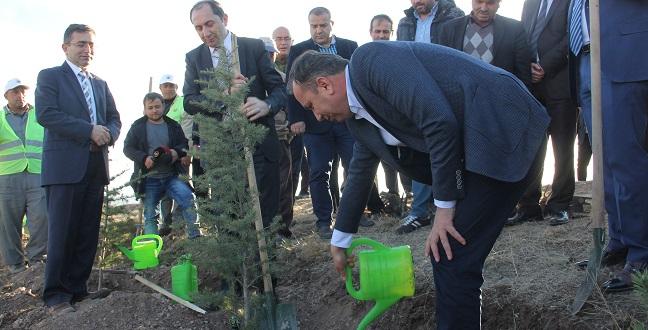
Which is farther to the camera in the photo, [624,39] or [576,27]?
[576,27]

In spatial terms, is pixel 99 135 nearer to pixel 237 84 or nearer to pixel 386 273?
pixel 237 84

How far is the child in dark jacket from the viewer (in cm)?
732

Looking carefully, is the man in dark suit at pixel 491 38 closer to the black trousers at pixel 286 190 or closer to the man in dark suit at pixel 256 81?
the man in dark suit at pixel 256 81

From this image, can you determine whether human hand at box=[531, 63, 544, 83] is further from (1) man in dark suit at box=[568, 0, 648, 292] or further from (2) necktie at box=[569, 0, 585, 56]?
(1) man in dark suit at box=[568, 0, 648, 292]

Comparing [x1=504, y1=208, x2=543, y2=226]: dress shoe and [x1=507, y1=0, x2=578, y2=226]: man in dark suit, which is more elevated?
[x1=507, y1=0, x2=578, y2=226]: man in dark suit

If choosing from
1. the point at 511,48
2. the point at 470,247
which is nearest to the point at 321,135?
the point at 511,48

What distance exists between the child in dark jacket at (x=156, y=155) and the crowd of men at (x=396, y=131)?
0.02 metres

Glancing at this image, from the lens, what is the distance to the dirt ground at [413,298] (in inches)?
142

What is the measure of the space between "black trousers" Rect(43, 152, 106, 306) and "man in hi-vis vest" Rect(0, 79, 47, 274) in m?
2.38

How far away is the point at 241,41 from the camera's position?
5035mm

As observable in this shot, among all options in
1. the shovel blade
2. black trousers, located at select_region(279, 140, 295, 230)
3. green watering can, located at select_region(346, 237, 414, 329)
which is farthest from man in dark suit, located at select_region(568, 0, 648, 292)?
black trousers, located at select_region(279, 140, 295, 230)

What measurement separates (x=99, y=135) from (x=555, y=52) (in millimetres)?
3735

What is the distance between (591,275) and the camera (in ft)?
11.6

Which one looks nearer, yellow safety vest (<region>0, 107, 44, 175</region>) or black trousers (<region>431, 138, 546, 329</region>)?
black trousers (<region>431, 138, 546, 329</region>)
